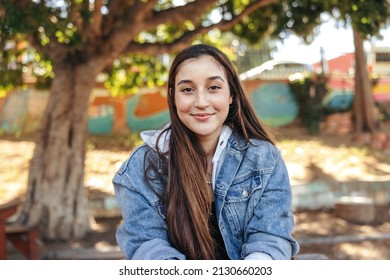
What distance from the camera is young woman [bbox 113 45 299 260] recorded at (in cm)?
192

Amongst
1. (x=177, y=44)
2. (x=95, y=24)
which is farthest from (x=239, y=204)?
(x=177, y=44)

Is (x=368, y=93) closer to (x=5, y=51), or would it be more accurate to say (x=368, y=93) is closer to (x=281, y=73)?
(x=281, y=73)

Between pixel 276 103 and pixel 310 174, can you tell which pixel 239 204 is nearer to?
pixel 310 174

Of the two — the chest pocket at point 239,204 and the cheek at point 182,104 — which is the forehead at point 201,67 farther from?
the chest pocket at point 239,204

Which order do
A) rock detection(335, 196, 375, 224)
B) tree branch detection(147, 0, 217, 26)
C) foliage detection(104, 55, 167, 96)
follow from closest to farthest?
tree branch detection(147, 0, 217, 26) → rock detection(335, 196, 375, 224) → foliage detection(104, 55, 167, 96)

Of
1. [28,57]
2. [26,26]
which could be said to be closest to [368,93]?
[28,57]

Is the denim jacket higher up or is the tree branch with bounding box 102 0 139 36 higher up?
the tree branch with bounding box 102 0 139 36

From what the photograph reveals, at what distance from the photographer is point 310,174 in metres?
7.91

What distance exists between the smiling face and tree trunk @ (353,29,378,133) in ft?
27.8

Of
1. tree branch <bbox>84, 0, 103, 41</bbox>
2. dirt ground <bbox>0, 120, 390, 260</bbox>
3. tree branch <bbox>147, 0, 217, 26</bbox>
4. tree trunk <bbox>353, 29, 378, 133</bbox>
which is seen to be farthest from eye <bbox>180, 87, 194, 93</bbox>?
tree trunk <bbox>353, 29, 378, 133</bbox>

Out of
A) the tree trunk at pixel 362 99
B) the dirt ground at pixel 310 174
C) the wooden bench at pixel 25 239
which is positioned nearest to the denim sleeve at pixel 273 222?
the wooden bench at pixel 25 239

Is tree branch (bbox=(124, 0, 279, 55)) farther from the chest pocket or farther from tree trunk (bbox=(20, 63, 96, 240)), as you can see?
the chest pocket

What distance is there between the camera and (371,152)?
9.07 m

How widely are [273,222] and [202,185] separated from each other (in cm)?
28
